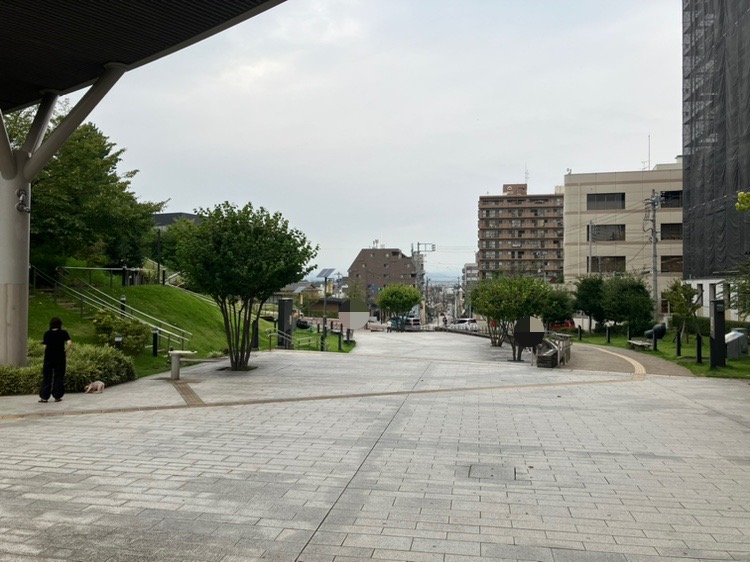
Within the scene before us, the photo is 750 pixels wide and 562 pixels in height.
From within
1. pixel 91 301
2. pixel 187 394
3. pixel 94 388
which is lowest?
pixel 187 394

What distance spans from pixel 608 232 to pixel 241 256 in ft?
190

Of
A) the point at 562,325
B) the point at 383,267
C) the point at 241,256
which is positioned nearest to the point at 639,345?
the point at 241,256

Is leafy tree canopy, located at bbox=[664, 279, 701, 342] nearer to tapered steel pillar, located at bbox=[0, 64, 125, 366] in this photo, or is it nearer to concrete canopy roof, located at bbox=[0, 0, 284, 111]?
concrete canopy roof, located at bbox=[0, 0, 284, 111]

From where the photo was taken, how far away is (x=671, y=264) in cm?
6284

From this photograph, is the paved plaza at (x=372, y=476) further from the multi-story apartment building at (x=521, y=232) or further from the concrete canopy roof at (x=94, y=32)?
the multi-story apartment building at (x=521, y=232)

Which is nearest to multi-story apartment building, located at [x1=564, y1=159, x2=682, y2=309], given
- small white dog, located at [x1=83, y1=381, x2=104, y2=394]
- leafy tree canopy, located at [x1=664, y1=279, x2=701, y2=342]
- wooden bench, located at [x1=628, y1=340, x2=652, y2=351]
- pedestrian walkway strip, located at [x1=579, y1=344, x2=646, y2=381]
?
leafy tree canopy, located at [x1=664, y1=279, x2=701, y2=342]

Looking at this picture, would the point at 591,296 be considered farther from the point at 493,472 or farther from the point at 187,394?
the point at 493,472

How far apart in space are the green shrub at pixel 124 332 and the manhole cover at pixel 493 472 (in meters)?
13.6

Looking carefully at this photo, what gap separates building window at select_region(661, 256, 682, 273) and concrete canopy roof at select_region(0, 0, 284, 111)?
59.4 metres

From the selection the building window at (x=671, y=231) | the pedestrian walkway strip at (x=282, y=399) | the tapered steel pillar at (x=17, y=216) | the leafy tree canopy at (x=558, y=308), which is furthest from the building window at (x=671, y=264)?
the tapered steel pillar at (x=17, y=216)

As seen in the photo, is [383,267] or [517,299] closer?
[517,299]

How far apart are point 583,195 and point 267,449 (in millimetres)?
66048

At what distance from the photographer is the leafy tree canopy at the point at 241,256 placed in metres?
16.8

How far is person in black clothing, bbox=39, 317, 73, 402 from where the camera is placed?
450 inches
